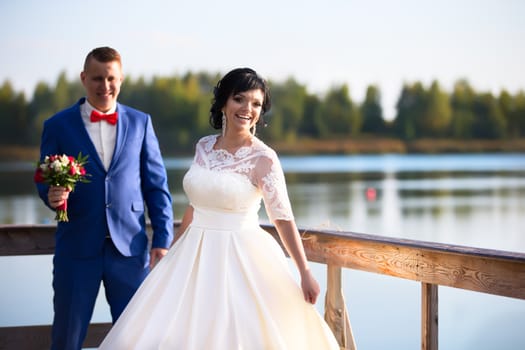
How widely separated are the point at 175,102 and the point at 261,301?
3072cm

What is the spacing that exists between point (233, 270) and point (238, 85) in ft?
2.27

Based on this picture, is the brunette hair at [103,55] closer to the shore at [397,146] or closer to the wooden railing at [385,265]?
the wooden railing at [385,265]

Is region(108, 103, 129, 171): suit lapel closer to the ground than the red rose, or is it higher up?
higher up

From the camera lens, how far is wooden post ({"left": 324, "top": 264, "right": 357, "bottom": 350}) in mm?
3371

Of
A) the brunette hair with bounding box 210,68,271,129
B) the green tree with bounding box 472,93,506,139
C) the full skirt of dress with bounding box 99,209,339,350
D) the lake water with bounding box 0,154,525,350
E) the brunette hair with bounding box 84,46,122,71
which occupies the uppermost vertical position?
the brunette hair with bounding box 84,46,122,71

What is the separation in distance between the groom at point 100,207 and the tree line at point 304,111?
26840 millimetres

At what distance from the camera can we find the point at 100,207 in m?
3.14

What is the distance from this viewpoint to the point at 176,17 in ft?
114

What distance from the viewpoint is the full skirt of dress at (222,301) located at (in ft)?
8.36

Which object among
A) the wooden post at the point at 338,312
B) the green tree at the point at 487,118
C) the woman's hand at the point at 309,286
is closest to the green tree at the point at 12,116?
the green tree at the point at 487,118

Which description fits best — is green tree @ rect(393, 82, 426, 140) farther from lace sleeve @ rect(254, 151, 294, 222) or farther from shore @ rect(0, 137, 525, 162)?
lace sleeve @ rect(254, 151, 294, 222)

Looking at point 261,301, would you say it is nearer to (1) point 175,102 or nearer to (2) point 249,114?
(2) point 249,114

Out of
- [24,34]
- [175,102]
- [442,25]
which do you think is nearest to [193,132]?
[175,102]

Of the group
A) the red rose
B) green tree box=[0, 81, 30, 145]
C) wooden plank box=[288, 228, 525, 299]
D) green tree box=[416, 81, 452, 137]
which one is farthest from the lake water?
green tree box=[416, 81, 452, 137]
